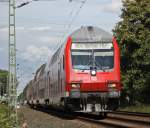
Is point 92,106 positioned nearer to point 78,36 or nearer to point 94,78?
point 94,78

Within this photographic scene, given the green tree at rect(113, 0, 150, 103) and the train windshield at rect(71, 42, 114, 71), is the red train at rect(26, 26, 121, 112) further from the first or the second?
the green tree at rect(113, 0, 150, 103)

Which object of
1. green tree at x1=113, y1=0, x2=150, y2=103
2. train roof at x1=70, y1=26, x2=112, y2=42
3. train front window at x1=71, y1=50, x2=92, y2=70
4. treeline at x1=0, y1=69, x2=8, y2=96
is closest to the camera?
train front window at x1=71, y1=50, x2=92, y2=70

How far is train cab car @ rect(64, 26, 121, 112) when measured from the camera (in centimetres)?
2569

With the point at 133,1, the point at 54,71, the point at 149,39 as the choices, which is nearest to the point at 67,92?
the point at 54,71

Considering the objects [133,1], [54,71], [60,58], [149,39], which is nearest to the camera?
[60,58]

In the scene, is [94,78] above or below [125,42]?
below

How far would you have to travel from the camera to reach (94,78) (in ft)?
84.8

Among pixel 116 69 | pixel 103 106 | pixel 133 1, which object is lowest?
pixel 103 106

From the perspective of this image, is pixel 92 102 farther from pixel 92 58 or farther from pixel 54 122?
pixel 92 58

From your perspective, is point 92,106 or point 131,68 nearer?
point 92,106

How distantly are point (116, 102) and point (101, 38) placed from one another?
120 inches

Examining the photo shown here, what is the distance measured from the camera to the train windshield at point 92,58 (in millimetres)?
26094

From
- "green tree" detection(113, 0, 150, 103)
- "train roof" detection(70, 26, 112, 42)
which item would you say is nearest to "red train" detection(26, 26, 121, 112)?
"train roof" detection(70, 26, 112, 42)

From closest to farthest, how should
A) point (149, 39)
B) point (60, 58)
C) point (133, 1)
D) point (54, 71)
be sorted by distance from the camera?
1. point (60, 58)
2. point (54, 71)
3. point (149, 39)
4. point (133, 1)
